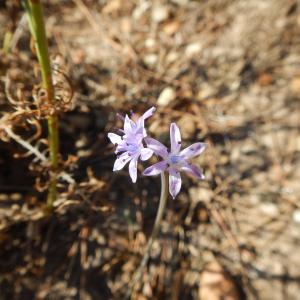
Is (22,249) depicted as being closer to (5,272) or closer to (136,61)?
(5,272)

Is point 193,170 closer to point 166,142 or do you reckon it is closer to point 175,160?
point 175,160

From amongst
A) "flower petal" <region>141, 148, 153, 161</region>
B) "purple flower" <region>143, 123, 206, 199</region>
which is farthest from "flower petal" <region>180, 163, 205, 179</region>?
"flower petal" <region>141, 148, 153, 161</region>

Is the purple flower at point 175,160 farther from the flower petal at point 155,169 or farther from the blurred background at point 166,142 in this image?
the blurred background at point 166,142

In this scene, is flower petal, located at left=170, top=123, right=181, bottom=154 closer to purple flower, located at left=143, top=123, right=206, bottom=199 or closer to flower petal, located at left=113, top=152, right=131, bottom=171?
purple flower, located at left=143, top=123, right=206, bottom=199

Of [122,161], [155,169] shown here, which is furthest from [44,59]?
[155,169]

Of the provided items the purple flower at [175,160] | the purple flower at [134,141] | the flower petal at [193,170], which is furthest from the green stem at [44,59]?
the flower petal at [193,170]

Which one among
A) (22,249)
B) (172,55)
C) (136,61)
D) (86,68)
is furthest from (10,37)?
(22,249)
